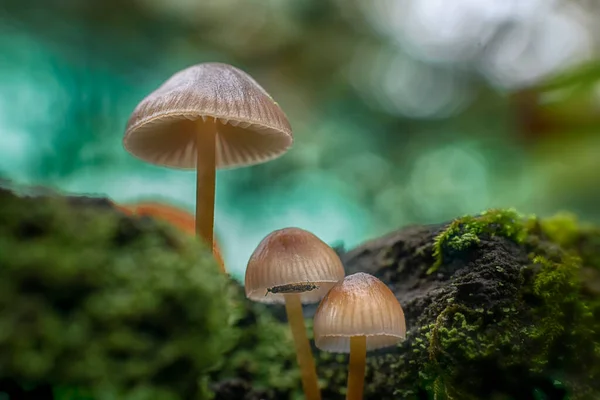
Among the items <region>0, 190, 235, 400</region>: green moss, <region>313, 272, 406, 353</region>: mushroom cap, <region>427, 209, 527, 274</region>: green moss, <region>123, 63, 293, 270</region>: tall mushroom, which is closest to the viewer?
<region>0, 190, 235, 400</region>: green moss

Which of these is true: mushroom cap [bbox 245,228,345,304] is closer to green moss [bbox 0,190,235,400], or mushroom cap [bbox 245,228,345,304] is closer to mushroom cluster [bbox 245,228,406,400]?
mushroom cluster [bbox 245,228,406,400]

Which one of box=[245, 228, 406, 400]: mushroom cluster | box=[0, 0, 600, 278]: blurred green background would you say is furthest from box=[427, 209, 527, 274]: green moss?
box=[0, 0, 600, 278]: blurred green background

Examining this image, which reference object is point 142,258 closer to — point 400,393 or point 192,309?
point 192,309

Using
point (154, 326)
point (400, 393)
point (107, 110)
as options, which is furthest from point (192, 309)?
point (107, 110)

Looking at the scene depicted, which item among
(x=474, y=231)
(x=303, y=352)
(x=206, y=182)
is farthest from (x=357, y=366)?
(x=206, y=182)

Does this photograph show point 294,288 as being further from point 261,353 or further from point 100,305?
point 100,305
